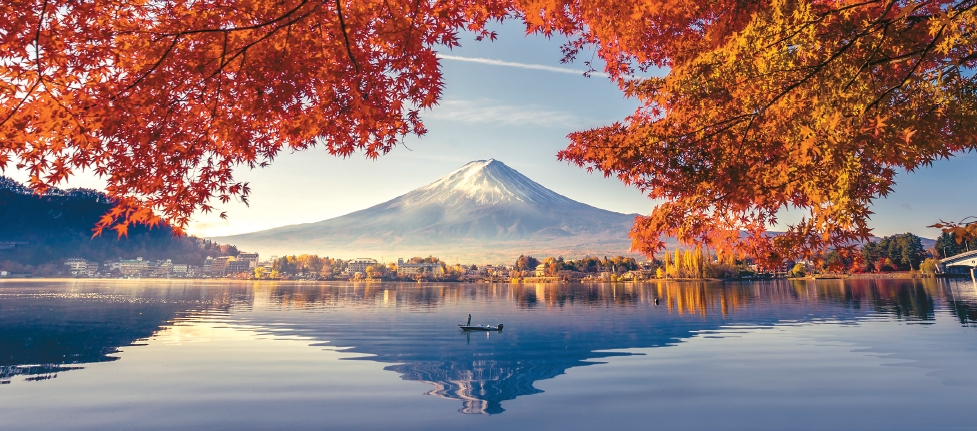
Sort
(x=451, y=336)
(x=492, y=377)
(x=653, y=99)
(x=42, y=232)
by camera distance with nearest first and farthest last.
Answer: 1. (x=653, y=99)
2. (x=492, y=377)
3. (x=451, y=336)
4. (x=42, y=232)

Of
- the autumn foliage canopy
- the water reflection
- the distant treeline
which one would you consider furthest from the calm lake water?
the distant treeline

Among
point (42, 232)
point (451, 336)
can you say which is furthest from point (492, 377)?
point (42, 232)

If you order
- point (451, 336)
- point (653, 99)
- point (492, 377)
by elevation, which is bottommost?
point (492, 377)

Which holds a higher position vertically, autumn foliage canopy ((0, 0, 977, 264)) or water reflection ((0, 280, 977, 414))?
autumn foliage canopy ((0, 0, 977, 264))

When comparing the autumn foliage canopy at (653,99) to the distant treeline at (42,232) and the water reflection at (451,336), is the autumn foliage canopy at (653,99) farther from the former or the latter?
the distant treeline at (42,232)

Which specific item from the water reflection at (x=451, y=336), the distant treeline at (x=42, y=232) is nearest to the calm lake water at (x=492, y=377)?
the water reflection at (x=451, y=336)

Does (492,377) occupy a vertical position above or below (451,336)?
below

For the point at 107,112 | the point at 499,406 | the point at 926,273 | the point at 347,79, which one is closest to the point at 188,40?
the point at 107,112

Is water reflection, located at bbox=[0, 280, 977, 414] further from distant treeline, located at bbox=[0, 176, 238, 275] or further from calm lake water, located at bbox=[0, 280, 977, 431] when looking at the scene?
distant treeline, located at bbox=[0, 176, 238, 275]

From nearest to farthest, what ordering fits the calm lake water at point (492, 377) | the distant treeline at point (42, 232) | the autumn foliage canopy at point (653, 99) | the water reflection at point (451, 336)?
the autumn foliage canopy at point (653, 99) < the calm lake water at point (492, 377) < the water reflection at point (451, 336) < the distant treeline at point (42, 232)

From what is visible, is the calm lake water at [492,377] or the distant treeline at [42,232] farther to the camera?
the distant treeline at [42,232]

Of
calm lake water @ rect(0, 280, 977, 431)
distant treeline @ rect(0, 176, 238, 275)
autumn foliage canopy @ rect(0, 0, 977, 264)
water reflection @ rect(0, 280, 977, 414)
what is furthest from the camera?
distant treeline @ rect(0, 176, 238, 275)

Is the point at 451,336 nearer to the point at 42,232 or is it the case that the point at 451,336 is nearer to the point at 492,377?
the point at 492,377

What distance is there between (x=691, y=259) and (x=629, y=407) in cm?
14692
